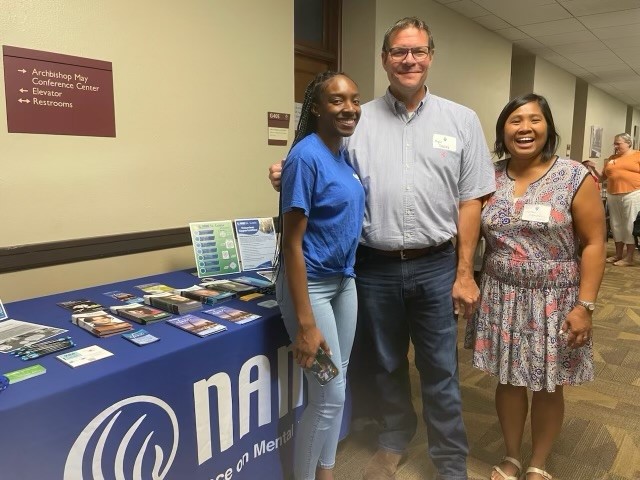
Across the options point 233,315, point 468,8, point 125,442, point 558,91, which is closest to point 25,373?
point 125,442

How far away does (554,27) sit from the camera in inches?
197

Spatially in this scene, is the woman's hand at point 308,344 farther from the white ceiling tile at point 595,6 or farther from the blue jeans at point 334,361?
the white ceiling tile at point 595,6

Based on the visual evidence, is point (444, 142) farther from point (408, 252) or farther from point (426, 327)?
point (426, 327)

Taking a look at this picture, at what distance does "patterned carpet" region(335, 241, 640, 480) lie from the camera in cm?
192

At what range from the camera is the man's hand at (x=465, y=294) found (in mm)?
1661

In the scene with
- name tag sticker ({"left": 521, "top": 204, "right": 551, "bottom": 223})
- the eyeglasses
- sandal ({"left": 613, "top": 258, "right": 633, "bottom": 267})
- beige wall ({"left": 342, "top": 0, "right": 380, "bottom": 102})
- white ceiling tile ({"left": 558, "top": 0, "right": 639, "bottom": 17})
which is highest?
white ceiling tile ({"left": 558, "top": 0, "right": 639, "bottom": 17})

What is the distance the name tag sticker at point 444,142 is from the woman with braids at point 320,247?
350 mm

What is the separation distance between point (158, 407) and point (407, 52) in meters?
1.30

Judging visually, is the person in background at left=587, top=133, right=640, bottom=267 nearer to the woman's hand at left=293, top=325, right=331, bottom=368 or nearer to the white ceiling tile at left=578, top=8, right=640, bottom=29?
the white ceiling tile at left=578, top=8, right=640, bottom=29

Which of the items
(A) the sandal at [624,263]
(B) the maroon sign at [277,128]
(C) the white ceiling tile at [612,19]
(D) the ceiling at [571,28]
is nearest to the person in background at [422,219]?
(B) the maroon sign at [277,128]

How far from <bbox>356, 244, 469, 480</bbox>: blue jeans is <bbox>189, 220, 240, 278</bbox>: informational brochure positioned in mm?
675

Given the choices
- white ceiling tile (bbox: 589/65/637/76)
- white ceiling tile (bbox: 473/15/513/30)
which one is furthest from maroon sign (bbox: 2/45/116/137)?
white ceiling tile (bbox: 589/65/637/76)

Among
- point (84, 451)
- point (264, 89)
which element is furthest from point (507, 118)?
point (84, 451)

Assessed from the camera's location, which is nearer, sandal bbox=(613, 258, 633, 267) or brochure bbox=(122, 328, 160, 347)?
brochure bbox=(122, 328, 160, 347)
